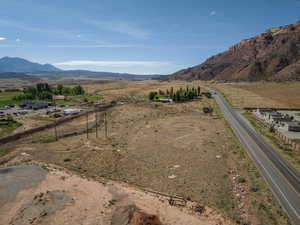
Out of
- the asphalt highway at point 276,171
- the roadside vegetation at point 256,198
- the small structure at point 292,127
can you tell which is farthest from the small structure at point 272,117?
the roadside vegetation at point 256,198

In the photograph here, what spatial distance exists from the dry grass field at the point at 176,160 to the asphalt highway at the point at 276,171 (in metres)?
1.28

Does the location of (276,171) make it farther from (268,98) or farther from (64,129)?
(268,98)

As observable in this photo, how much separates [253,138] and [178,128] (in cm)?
2091

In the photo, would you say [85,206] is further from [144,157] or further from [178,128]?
[178,128]

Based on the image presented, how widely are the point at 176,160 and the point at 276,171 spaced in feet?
55.3

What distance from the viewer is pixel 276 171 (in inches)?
1312

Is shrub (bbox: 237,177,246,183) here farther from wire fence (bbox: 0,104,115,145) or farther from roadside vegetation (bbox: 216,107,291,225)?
wire fence (bbox: 0,104,115,145)

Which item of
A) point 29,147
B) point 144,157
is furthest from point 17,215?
point 29,147

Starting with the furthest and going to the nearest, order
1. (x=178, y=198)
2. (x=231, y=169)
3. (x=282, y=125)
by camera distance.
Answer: (x=282, y=125)
(x=231, y=169)
(x=178, y=198)

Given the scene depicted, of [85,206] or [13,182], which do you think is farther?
[13,182]

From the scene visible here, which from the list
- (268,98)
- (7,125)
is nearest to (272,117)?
(268,98)

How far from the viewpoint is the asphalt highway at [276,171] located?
83.2 feet

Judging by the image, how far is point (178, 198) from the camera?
27.4m

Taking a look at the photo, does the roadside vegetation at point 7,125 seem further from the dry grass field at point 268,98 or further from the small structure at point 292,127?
the dry grass field at point 268,98
